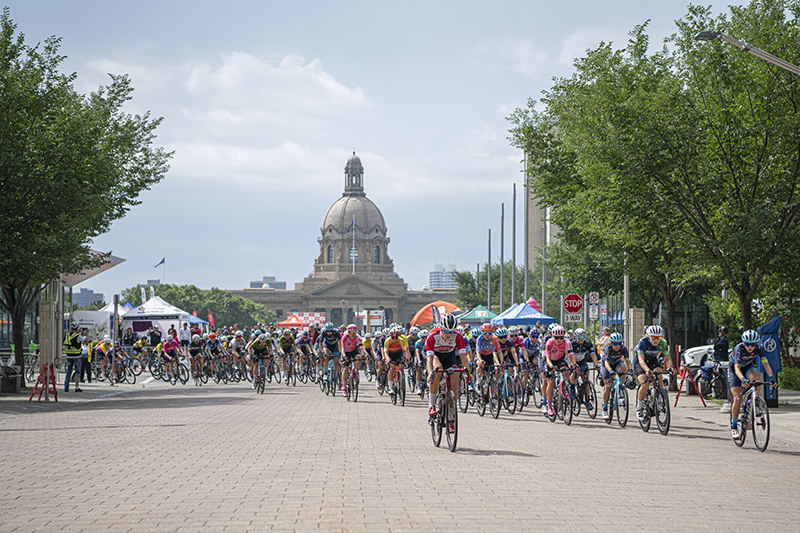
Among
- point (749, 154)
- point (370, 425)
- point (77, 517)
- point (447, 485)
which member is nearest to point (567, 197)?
point (749, 154)

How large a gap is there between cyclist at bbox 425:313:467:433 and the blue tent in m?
20.2

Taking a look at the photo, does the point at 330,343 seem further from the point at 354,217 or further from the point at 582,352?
the point at 354,217

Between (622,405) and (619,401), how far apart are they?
0.09 meters

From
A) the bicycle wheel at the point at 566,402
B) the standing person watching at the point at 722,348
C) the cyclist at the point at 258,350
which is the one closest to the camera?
the bicycle wheel at the point at 566,402

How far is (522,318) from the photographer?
110ft

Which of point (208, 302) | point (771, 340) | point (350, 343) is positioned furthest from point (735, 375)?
point (208, 302)

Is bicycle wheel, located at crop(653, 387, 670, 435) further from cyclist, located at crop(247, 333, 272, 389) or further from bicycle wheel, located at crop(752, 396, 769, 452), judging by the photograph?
cyclist, located at crop(247, 333, 272, 389)

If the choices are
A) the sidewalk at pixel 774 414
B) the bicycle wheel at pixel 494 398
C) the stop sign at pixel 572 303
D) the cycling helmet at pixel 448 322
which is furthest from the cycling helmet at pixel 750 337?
the stop sign at pixel 572 303

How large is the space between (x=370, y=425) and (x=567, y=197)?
13319mm

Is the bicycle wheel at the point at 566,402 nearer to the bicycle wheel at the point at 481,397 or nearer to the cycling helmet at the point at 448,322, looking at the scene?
the bicycle wheel at the point at 481,397

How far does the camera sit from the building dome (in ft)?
566

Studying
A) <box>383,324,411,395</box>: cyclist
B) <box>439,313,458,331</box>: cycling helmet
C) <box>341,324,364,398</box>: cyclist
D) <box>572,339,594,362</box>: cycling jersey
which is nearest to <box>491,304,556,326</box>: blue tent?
<box>341,324,364,398</box>: cyclist

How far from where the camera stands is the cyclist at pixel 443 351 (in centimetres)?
1237

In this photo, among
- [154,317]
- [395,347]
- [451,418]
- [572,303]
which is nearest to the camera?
[451,418]
